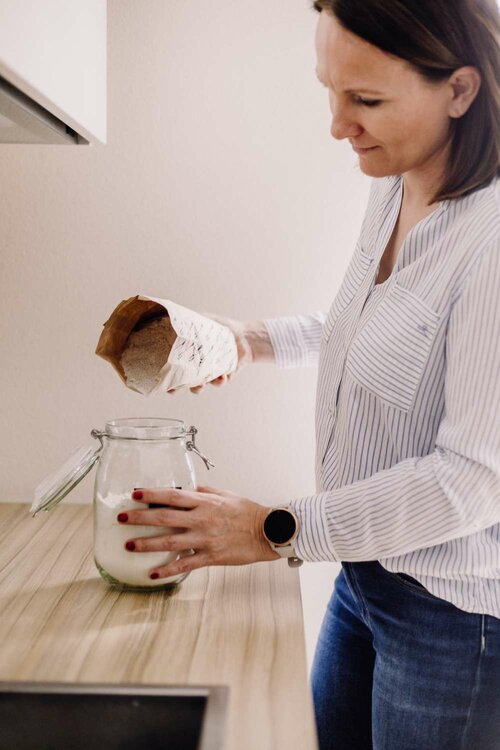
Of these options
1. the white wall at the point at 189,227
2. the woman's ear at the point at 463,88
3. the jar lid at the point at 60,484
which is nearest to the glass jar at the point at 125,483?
the jar lid at the point at 60,484

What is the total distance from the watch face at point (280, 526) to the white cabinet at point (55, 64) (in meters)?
0.55

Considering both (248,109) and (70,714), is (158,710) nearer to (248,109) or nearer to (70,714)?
Answer: (70,714)

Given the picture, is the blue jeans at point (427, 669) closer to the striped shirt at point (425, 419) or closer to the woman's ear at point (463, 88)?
the striped shirt at point (425, 419)

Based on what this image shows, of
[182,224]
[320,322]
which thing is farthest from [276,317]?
[182,224]

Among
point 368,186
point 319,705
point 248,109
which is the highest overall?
point 248,109

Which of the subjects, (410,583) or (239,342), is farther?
(239,342)

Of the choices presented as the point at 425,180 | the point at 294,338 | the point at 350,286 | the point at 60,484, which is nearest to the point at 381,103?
the point at 425,180

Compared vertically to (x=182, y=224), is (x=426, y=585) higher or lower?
lower

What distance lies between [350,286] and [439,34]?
1.15 feet

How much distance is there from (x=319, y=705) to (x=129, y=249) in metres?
0.81

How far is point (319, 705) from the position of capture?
Answer: 1.21 meters

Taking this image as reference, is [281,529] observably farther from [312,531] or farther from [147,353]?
[147,353]

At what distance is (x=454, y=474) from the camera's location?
2.89ft

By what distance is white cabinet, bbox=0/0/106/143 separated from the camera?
829 millimetres
